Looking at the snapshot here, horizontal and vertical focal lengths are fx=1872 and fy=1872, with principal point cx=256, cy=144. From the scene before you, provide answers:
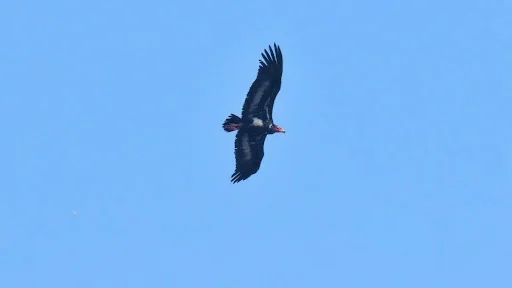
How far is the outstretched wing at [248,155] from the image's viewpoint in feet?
286

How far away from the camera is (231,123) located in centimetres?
8475

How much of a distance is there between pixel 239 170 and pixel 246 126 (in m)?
3.06

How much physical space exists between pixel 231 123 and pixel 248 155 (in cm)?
342

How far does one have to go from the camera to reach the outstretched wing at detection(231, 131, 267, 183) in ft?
286

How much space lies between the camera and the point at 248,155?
288 feet

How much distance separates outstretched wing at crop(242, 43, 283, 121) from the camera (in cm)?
8450

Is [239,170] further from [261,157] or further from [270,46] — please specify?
[270,46]

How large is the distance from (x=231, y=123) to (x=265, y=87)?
7.40 ft

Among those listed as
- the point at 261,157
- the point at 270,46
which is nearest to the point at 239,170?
the point at 261,157

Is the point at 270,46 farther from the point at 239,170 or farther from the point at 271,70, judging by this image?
the point at 239,170

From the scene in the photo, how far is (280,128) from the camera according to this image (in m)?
87.3

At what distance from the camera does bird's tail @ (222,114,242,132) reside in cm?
8469

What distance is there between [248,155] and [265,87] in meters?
4.26

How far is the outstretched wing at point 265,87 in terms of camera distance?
8450 centimetres
